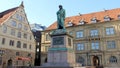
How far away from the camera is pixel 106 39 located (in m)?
33.8

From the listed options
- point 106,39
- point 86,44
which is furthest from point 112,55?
point 86,44

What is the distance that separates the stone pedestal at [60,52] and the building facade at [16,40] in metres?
17.4

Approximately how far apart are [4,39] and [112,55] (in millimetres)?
21599

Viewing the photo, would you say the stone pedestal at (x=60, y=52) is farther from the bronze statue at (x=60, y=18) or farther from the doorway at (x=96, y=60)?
the doorway at (x=96, y=60)

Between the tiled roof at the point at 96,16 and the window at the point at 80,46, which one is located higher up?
the tiled roof at the point at 96,16

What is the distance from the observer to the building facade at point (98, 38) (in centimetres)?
3284

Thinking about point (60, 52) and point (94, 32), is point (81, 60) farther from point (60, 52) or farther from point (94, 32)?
point (60, 52)

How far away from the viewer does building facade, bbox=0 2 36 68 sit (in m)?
32.6

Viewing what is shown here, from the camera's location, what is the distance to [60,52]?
15742 mm

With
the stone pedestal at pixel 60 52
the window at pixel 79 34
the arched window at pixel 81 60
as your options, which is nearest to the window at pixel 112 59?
the arched window at pixel 81 60

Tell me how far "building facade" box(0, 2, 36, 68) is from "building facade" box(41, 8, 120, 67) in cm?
1034

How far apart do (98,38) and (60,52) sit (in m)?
20.2

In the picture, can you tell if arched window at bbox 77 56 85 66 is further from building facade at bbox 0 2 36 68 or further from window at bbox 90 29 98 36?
building facade at bbox 0 2 36 68

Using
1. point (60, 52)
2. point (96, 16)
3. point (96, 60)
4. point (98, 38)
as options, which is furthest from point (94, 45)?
point (60, 52)
